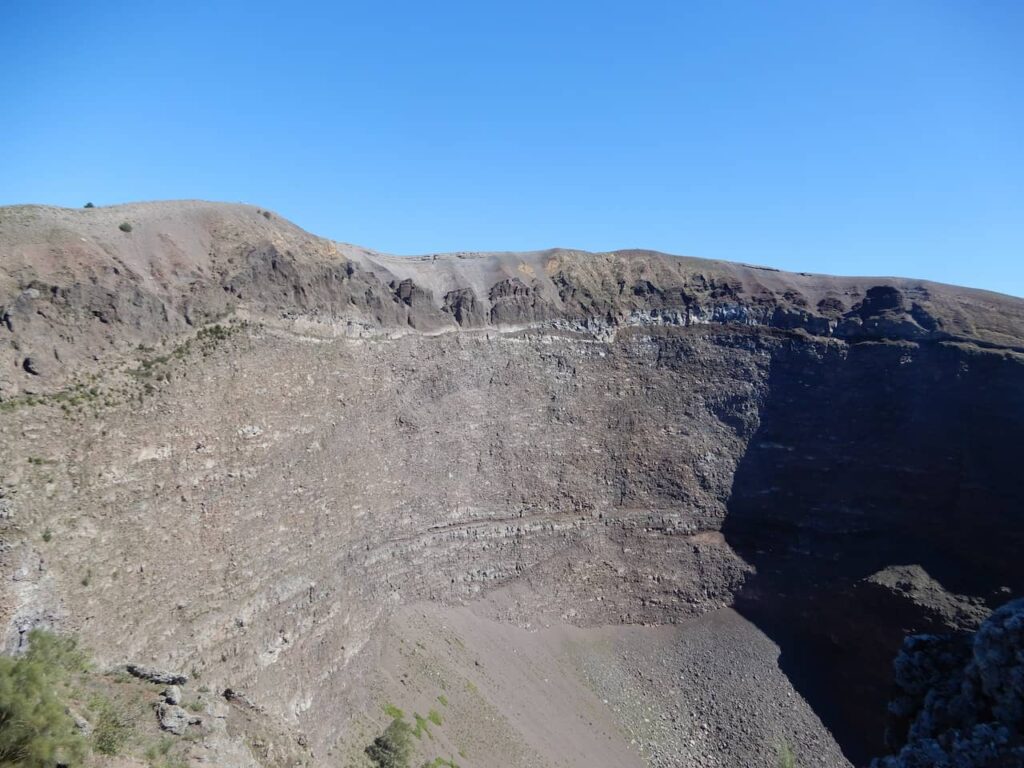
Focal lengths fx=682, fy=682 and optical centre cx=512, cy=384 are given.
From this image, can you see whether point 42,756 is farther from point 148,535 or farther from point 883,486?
Answer: point 883,486

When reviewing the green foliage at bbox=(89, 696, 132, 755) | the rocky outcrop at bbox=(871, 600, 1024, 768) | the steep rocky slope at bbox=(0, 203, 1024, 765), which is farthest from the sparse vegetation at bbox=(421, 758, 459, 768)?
the rocky outcrop at bbox=(871, 600, 1024, 768)

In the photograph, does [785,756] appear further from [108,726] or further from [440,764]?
[108,726]

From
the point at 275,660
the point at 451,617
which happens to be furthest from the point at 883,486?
the point at 275,660

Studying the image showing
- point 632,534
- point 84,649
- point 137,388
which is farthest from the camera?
point 632,534

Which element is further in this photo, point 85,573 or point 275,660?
point 275,660

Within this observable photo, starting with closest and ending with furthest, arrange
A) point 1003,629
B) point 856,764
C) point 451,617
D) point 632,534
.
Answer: point 1003,629, point 856,764, point 451,617, point 632,534
